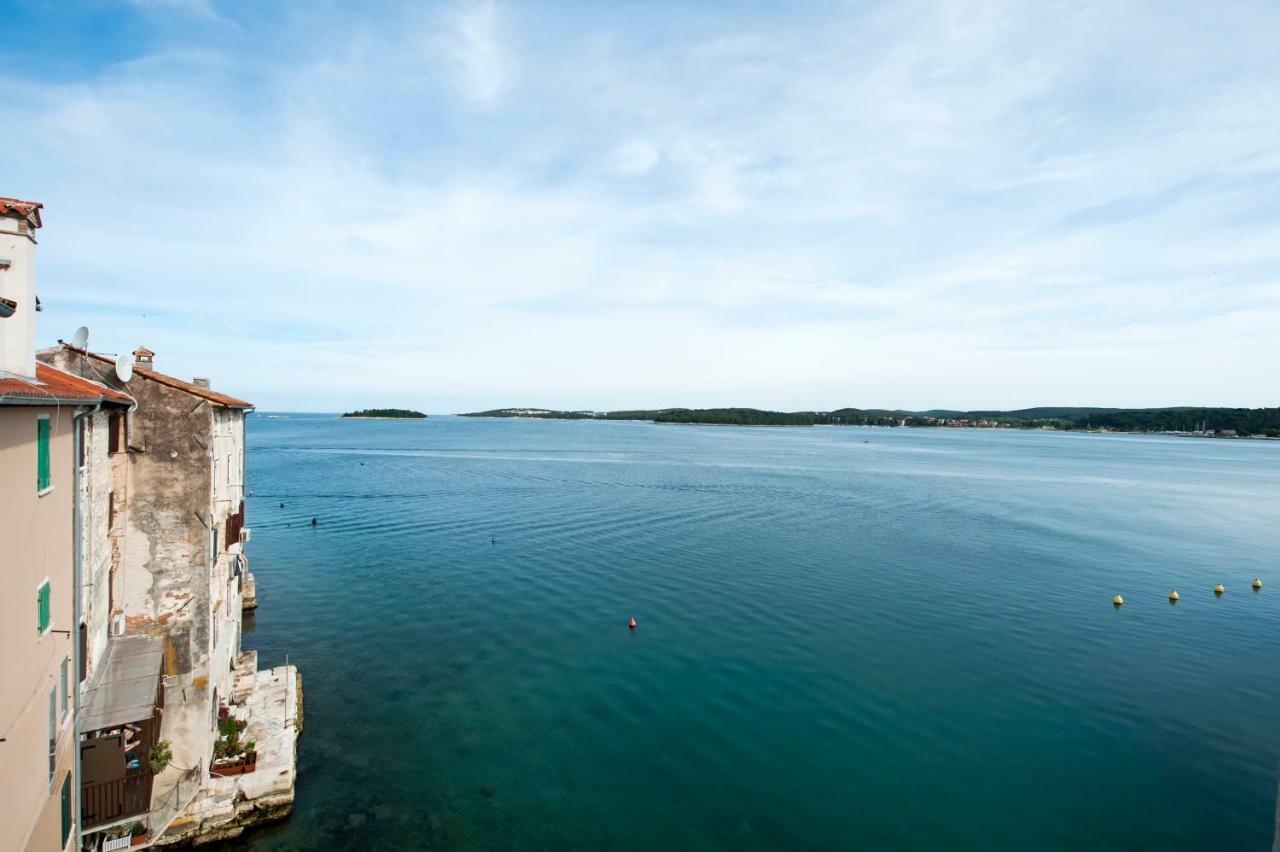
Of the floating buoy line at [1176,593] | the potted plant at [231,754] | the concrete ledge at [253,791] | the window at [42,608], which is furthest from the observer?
the floating buoy line at [1176,593]

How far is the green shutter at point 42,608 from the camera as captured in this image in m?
10.6

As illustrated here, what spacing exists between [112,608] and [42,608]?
515 cm

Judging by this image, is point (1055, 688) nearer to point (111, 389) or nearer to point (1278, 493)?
point (111, 389)

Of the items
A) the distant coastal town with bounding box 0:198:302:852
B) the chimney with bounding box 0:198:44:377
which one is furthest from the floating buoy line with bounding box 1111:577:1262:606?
the chimney with bounding box 0:198:44:377

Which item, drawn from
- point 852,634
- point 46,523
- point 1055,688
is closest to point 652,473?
point 852,634

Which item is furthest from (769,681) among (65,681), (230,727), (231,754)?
(65,681)

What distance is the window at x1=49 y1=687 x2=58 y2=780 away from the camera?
11.5 meters

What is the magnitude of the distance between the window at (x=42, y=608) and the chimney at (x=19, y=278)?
331cm

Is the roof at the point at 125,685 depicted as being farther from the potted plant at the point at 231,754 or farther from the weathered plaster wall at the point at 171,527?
the potted plant at the point at 231,754

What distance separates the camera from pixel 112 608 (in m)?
15.2

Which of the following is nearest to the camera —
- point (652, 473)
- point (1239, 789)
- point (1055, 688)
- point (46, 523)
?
point (46, 523)

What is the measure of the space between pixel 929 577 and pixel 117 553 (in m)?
37.4

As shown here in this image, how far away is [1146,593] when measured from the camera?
38.2 m

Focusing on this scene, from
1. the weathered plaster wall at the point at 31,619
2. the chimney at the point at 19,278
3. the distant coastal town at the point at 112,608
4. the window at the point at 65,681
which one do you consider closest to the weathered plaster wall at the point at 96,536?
the distant coastal town at the point at 112,608
